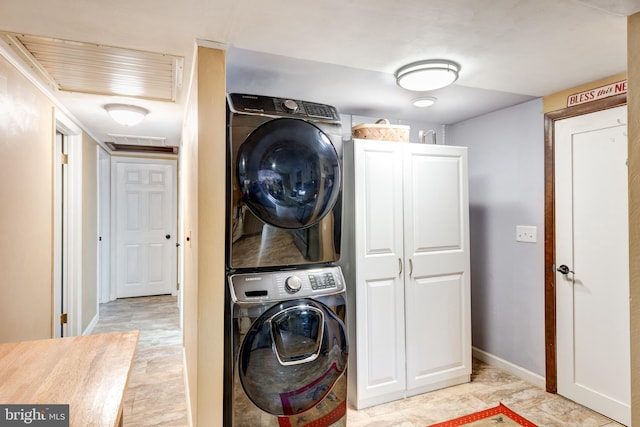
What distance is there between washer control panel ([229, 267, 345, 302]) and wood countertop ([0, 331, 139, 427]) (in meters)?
0.48

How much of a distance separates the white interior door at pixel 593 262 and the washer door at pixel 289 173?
5.50ft

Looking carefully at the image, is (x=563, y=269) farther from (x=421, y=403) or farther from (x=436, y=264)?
(x=421, y=403)

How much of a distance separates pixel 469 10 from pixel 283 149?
98cm

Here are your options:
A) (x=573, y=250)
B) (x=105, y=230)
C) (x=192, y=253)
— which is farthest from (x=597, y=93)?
(x=105, y=230)

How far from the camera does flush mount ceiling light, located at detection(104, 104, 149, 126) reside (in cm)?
269

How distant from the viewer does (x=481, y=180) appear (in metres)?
3.10

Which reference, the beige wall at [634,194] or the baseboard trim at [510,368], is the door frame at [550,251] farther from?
the beige wall at [634,194]

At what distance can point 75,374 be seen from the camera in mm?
1151

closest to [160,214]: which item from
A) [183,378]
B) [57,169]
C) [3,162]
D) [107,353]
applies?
[57,169]

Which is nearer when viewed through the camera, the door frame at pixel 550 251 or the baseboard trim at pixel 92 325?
the door frame at pixel 550 251

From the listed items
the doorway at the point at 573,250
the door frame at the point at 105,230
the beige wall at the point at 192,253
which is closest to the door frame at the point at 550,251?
the doorway at the point at 573,250

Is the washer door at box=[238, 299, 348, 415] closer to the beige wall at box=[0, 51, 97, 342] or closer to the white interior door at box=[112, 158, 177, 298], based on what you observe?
the beige wall at box=[0, 51, 97, 342]

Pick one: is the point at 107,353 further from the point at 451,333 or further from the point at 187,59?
the point at 451,333

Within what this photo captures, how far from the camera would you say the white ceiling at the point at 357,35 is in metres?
1.40
